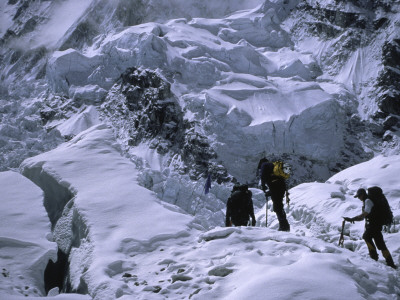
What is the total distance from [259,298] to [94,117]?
2005 inches

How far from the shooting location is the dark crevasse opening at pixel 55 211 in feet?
17.9

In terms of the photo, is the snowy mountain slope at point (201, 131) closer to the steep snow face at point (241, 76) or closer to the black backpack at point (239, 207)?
the steep snow face at point (241, 76)

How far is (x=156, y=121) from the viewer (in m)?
49.8

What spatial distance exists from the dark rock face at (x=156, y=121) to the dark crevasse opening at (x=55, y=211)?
3272cm

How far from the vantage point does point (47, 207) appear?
303 inches

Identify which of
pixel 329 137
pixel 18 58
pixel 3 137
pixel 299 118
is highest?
pixel 18 58

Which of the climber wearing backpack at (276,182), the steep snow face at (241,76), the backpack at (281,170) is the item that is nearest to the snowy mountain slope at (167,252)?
the climber wearing backpack at (276,182)

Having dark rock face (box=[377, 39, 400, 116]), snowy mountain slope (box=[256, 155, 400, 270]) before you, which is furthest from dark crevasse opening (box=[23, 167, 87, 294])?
dark rock face (box=[377, 39, 400, 116])

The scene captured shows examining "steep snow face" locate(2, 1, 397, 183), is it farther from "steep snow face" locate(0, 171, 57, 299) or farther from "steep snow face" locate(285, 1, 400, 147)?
"steep snow face" locate(0, 171, 57, 299)

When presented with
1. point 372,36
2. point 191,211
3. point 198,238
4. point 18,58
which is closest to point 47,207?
point 198,238

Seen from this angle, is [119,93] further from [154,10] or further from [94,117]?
[154,10]

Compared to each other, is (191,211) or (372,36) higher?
(372,36)

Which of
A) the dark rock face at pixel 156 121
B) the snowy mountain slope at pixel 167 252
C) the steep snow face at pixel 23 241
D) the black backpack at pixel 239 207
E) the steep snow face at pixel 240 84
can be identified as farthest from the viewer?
the dark rock face at pixel 156 121

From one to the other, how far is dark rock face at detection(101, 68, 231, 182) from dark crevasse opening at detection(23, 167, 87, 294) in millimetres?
32721
